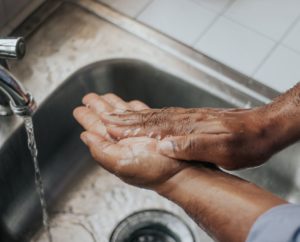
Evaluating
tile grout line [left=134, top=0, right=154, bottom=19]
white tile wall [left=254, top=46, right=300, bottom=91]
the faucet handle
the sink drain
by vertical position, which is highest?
the faucet handle

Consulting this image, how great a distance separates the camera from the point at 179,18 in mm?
938

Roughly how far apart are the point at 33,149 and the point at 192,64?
283mm

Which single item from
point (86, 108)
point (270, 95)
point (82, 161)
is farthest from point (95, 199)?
point (270, 95)

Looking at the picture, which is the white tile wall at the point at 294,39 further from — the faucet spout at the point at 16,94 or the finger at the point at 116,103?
the faucet spout at the point at 16,94

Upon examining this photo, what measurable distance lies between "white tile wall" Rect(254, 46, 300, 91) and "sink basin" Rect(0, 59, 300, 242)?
8cm

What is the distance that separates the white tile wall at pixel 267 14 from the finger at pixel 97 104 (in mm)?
291

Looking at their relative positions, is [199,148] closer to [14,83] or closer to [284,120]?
[284,120]

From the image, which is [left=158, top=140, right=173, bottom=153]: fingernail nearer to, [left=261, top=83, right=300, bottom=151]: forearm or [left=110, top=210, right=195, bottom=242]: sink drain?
[left=261, top=83, right=300, bottom=151]: forearm

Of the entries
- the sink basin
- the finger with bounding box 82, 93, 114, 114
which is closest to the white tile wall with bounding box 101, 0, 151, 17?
the sink basin

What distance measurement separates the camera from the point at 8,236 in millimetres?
863

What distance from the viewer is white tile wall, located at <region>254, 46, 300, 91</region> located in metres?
0.86

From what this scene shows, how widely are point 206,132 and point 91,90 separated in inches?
12.6

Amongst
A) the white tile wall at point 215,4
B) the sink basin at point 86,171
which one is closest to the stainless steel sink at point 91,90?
the sink basin at point 86,171

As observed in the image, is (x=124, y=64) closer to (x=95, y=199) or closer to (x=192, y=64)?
(x=192, y=64)
